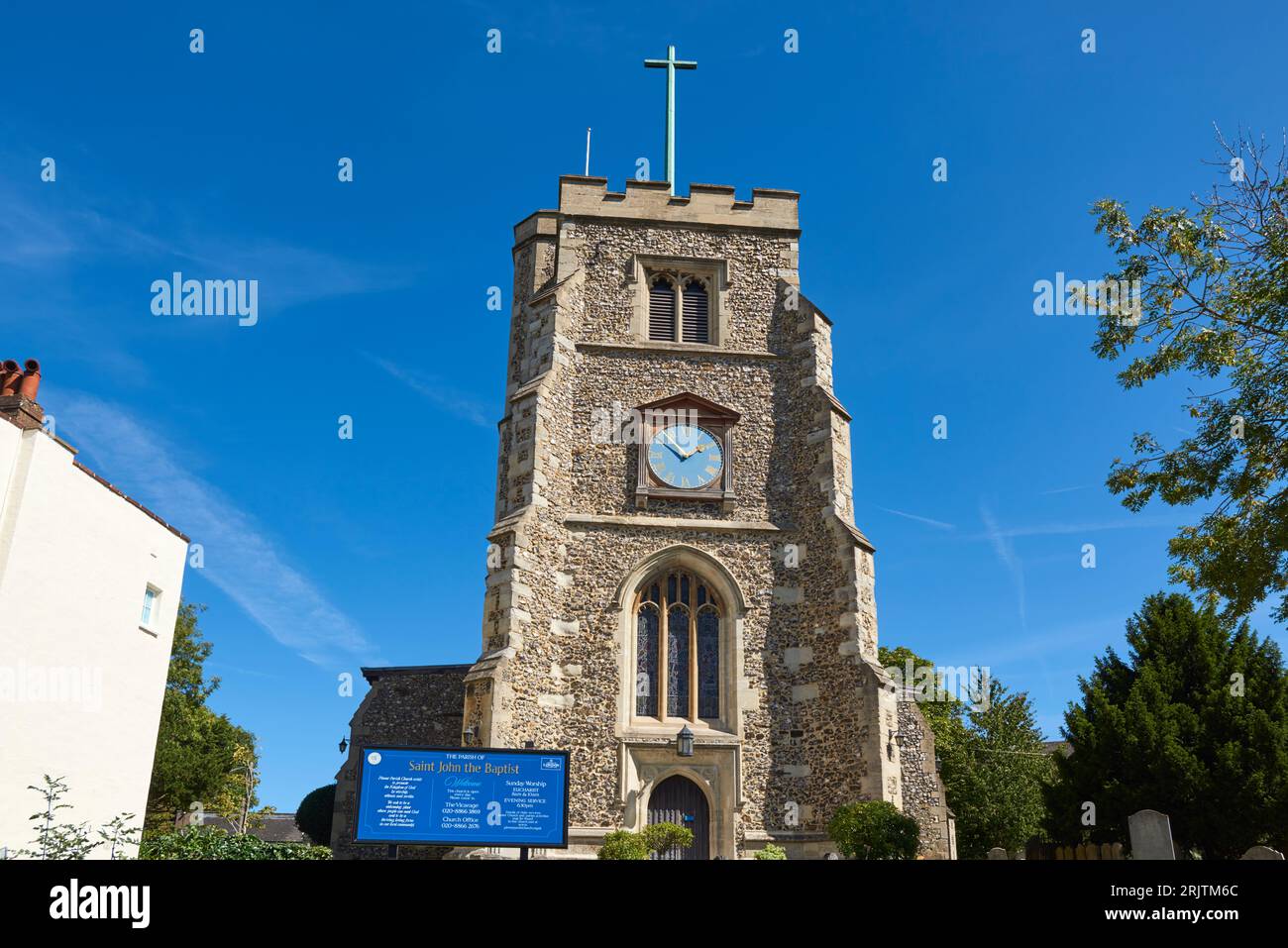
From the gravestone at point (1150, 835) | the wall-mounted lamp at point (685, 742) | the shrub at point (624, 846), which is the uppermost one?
the wall-mounted lamp at point (685, 742)

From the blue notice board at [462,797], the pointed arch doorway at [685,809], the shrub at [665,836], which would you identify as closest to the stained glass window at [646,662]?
the pointed arch doorway at [685,809]

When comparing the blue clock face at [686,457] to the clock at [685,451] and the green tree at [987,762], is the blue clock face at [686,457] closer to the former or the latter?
the clock at [685,451]

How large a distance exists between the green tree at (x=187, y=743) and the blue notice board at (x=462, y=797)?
19.3 metres

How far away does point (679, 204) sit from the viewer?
23125mm

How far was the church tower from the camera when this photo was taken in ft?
58.4

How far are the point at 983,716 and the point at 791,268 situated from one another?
22202 millimetres

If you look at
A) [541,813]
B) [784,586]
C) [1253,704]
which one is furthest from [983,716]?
[541,813]

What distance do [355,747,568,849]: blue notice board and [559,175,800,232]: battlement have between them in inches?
564

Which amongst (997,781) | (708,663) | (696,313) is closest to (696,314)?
(696,313)

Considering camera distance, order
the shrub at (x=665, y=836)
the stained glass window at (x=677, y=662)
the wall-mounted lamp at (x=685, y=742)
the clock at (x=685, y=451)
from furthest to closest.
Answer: the clock at (x=685, y=451) → the stained glass window at (x=677, y=662) → the wall-mounted lamp at (x=685, y=742) → the shrub at (x=665, y=836)

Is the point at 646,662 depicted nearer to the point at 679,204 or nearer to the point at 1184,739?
the point at 679,204

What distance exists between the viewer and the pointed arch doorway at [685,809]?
58.7 feet

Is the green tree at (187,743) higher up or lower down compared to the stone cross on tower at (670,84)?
lower down
